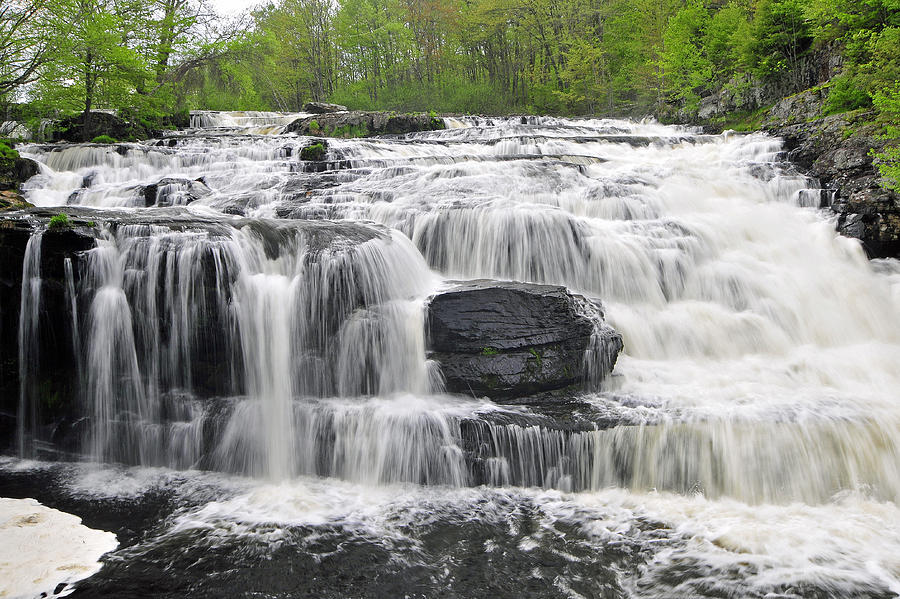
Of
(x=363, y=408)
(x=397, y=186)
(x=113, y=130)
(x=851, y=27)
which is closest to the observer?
(x=363, y=408)

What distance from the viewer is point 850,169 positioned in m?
9.98

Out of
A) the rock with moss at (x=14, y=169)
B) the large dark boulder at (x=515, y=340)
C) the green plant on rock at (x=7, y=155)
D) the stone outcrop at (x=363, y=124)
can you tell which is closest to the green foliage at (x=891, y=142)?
the large dark boulder at (x=515, y=340)

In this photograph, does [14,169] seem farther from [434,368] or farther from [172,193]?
[434,368]

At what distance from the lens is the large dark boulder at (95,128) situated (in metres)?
16.0

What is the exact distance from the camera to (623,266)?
7918mm

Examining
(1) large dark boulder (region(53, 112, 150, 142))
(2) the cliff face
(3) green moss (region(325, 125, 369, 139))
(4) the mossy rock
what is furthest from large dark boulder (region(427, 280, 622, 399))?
(1) large dark boulder (region(53, 112, 150, 142))

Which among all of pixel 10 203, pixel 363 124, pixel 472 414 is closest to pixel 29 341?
pixel 10 203

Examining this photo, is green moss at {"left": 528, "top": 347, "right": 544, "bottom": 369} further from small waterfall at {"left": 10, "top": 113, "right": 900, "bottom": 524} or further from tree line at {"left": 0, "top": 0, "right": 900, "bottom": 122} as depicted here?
tree line at {"left": 0, "top": 0, "right": 900, "bottom": 122}

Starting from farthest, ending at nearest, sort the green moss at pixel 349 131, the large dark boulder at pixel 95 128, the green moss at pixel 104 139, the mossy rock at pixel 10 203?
the green moss at pixel 349 131, the large dark boulder at pixel 95 128, the green moss at pixel 104 139, the mossy rock at pixel 10 203

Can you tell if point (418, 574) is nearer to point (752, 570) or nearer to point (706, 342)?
point (752, 570)

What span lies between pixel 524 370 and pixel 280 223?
391 centimetres

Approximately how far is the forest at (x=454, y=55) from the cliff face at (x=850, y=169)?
52 centimetres

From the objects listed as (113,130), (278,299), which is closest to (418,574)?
(278,299)

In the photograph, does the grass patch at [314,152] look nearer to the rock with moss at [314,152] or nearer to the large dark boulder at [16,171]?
the rock with moss at [314,152]
